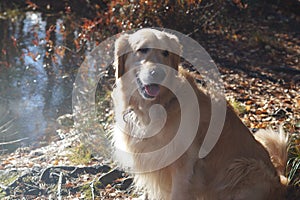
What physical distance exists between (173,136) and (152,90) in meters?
0.42

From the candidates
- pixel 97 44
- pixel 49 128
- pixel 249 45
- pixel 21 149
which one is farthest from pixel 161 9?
pixel 21 149

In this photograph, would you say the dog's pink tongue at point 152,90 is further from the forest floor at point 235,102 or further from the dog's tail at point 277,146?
the forest floor at point 235,102

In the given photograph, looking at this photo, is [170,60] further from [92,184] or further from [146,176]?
[92,184]

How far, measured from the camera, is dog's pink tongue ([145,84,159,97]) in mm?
3758

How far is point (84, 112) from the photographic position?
645 cm

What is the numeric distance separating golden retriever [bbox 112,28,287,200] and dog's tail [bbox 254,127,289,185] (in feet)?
0.48

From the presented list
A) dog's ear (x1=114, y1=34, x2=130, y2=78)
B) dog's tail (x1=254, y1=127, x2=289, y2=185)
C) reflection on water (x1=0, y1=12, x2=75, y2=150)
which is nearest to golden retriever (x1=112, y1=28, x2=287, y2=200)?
dog's ear (x1=114, y1=34, x2=130, y2=78)

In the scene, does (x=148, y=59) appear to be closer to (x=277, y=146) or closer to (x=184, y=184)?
(x=184, y=184)

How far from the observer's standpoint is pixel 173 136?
385 cm

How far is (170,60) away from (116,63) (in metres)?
0.47

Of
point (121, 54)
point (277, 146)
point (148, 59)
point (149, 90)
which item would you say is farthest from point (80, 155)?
point (277, 146)

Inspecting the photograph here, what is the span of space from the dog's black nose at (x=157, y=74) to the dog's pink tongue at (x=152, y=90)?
0.25 feet

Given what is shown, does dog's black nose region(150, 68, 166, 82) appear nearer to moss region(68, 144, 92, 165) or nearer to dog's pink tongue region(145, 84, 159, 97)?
dog's pink tongue region(145, 84, 159, 97)

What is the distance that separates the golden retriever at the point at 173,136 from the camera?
150 inches
